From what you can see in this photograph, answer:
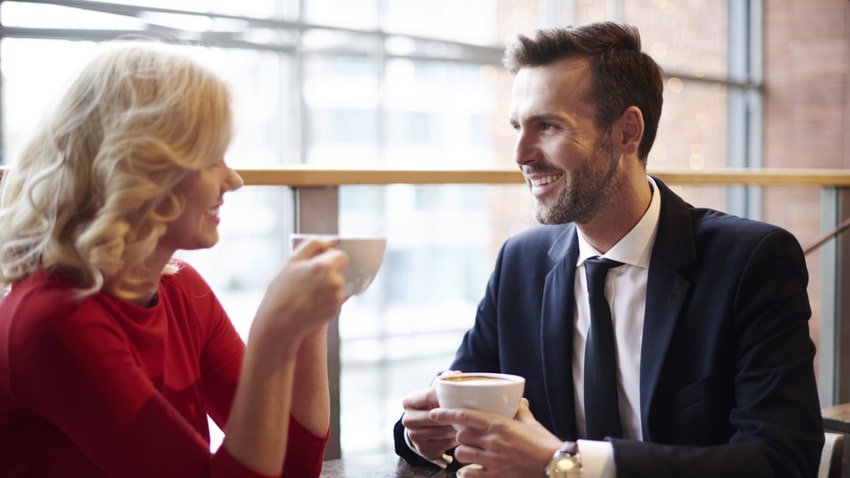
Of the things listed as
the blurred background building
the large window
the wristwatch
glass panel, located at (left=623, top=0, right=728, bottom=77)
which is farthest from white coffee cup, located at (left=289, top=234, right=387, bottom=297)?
glass panel, located at (left=623, top=0, right=728, bottom=77)

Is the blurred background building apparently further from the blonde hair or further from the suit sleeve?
the blonde hair

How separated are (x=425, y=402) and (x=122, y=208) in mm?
623

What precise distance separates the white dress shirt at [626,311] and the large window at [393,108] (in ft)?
11.8

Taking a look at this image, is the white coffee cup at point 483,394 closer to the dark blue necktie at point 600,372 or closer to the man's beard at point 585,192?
the dark blue necktie at point 600,372

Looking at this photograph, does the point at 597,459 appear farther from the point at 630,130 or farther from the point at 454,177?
the point at 454,177

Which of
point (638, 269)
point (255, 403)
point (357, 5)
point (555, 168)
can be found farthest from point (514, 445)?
point (357, 5)

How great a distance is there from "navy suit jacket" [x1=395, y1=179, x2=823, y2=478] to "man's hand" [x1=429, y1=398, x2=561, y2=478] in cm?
13

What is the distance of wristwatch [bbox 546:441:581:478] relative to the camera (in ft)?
4.42

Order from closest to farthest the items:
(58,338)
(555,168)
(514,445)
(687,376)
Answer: (58,338)
(514,445)
(687,376)
(555,168)

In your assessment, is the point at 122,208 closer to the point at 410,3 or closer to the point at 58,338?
the point at 58,338

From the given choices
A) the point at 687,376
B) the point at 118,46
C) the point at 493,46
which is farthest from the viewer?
the point at 493,46

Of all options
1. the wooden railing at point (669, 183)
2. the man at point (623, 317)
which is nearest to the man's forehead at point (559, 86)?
the man at point (623, 317)

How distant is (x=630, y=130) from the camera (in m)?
1.88

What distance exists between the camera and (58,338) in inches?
40.8
